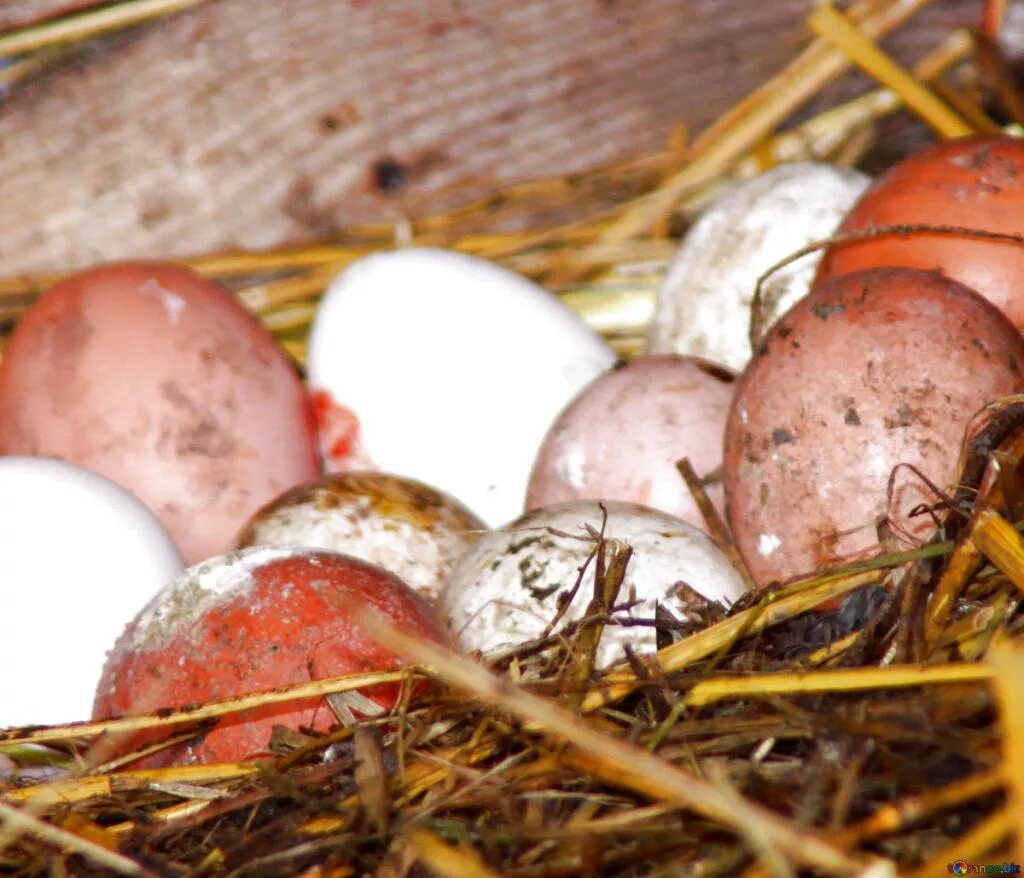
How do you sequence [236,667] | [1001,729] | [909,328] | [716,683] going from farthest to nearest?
[909,328] < [236,667] < [716,683] < [1001,729]

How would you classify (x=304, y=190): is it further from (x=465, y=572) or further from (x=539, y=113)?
(x=465, y=572)

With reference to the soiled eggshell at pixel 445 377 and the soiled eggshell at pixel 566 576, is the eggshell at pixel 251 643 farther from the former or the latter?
the soiled eggshell at pixel 445 377

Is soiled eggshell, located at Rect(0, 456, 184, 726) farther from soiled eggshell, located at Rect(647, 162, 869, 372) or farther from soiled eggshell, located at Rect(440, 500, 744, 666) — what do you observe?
soiled eggshell, located at Rect(647, 162, 869, 372)

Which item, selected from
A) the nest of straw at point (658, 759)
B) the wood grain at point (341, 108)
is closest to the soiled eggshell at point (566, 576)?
the nest of straw at point (658, 759)

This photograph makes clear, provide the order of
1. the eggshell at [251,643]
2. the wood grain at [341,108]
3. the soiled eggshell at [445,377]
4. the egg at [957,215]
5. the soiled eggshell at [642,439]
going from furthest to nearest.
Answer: the wood grain at [341,108]
the soiled eggshell at [445,377]
the soiled eggshell at [642,439]
the egg at [957,215]
the eggshell at [251,643]

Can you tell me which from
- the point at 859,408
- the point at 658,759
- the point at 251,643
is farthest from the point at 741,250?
the point at 658,759

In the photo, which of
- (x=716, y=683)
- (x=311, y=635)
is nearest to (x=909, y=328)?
(x=716, y=683)

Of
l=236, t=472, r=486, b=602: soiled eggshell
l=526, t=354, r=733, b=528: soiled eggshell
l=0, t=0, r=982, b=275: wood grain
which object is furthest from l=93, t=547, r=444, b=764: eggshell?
l=0, t=0, r=982, b=275: wood grain
